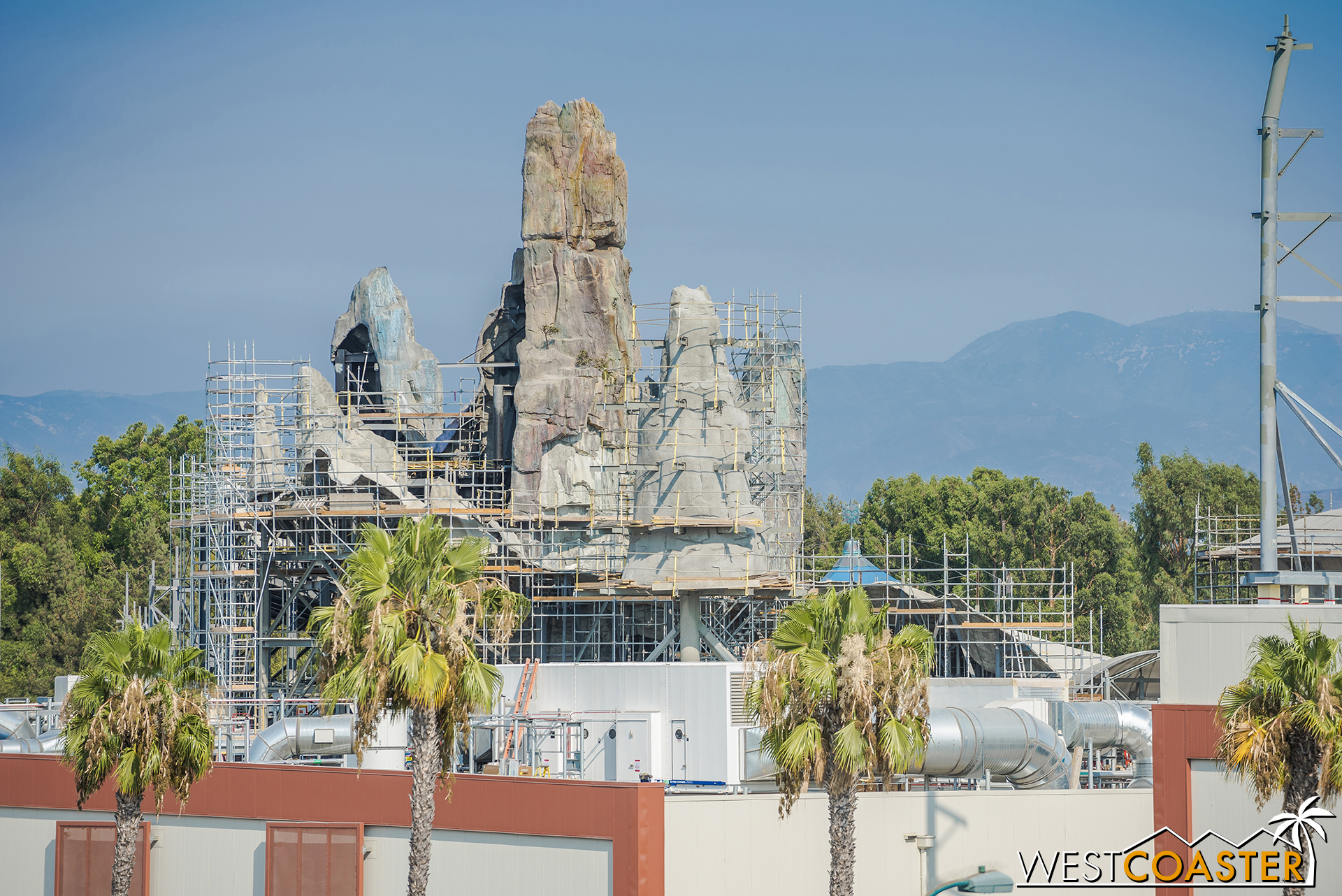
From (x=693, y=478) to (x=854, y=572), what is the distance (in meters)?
11.6

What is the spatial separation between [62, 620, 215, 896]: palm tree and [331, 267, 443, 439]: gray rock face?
39.0m

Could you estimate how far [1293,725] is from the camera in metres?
20.1

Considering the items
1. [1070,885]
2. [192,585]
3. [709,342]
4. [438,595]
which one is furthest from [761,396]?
[438,595]

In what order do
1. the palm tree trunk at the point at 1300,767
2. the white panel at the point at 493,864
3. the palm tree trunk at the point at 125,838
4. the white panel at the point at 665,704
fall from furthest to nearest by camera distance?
the white panel at the point at 665,704 < the white panel at the point at 493,864 < the palm tree trunk at the point at 125,838 < the palm tree trunk at the point at 1300,767

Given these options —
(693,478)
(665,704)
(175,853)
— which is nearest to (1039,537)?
(693,478)

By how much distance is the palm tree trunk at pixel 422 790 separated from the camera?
875 inches

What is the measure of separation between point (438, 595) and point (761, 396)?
106 ft

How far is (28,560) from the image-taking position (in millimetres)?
68938

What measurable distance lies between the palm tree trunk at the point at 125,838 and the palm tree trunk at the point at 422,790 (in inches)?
181

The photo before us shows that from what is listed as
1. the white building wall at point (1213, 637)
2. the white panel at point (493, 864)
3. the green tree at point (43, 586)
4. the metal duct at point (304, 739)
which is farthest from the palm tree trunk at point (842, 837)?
the green tree at point (43, 586)

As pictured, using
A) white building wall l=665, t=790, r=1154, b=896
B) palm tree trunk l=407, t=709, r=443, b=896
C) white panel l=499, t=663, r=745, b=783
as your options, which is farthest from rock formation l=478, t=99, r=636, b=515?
palm tree trunk l=407, t=709, r=443, b=896

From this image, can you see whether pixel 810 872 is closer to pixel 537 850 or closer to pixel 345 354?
pixel 537 850

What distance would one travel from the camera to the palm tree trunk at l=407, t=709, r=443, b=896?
875 inches

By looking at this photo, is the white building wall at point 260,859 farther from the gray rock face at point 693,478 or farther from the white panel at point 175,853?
the gray rock face at point 693,478
